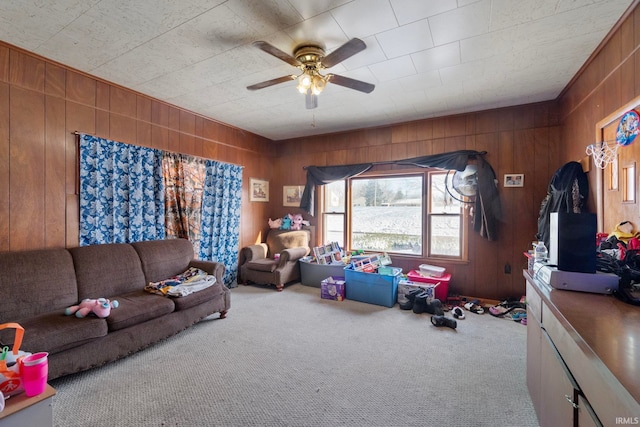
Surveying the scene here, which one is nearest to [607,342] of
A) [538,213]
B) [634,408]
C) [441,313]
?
[634,408]

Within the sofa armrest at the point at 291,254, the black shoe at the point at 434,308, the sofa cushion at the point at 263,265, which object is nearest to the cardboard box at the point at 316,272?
the sofa armrest at the point at 291,254

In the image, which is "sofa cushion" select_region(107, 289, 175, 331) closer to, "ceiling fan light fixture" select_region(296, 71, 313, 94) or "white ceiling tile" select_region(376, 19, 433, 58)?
"ceiling fan light fixture" select_region(296, 71, 313, 94)

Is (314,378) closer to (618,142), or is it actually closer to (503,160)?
(618,142)

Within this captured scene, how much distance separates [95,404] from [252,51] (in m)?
2.91

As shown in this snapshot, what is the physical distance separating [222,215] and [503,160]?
13.6ft

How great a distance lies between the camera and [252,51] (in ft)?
8.20

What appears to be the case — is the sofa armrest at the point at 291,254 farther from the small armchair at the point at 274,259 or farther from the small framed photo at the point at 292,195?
the small framed photo at the point at 292,195

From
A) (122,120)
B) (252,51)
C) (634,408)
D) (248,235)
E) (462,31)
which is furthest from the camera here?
(248,235)

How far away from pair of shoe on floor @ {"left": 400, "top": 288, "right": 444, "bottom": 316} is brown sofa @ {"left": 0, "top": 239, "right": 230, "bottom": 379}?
2264 millimetres

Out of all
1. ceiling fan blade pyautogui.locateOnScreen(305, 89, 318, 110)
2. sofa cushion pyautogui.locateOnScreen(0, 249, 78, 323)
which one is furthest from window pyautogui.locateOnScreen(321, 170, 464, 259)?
sofa cushion pyautogui.locateOnScreen(0, 249, 78, 323)

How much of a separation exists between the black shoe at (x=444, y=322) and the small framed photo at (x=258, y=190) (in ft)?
11.6

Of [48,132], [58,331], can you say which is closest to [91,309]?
[58,331]

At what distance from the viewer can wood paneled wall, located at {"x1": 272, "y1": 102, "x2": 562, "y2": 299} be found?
3.61m

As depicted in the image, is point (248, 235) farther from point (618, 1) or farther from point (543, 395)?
point (618, 1)
